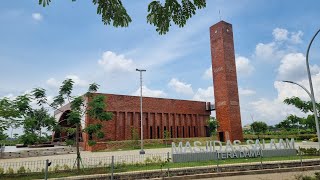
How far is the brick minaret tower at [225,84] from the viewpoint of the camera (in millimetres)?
38312

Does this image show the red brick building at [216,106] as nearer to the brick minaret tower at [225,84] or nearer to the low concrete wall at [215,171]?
the brick minaret tower at [225,84]

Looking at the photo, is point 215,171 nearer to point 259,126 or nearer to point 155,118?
point 155,118

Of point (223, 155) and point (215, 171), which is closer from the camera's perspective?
point (215, 171)

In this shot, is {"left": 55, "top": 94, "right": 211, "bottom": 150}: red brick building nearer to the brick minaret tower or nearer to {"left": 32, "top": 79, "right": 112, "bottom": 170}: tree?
the brick minaret tower

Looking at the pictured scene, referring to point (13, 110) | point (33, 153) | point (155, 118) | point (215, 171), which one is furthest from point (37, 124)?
point (155, 118)

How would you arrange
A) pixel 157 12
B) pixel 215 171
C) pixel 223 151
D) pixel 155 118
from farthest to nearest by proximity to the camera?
pixel 155 118, pixel 223 151, pixel 215 171, pixel 157 12

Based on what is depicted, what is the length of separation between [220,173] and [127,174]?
15.7ft

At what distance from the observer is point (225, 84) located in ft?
126

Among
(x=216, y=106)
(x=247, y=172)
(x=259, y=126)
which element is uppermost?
(x=216, y=106)

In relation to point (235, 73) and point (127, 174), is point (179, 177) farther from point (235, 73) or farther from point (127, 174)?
point (235, 73)

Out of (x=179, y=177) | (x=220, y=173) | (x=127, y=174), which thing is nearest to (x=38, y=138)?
(x=127, y=174)

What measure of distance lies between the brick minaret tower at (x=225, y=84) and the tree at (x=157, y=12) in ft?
114

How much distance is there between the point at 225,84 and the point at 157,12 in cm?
3497

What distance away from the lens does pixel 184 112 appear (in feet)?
151
